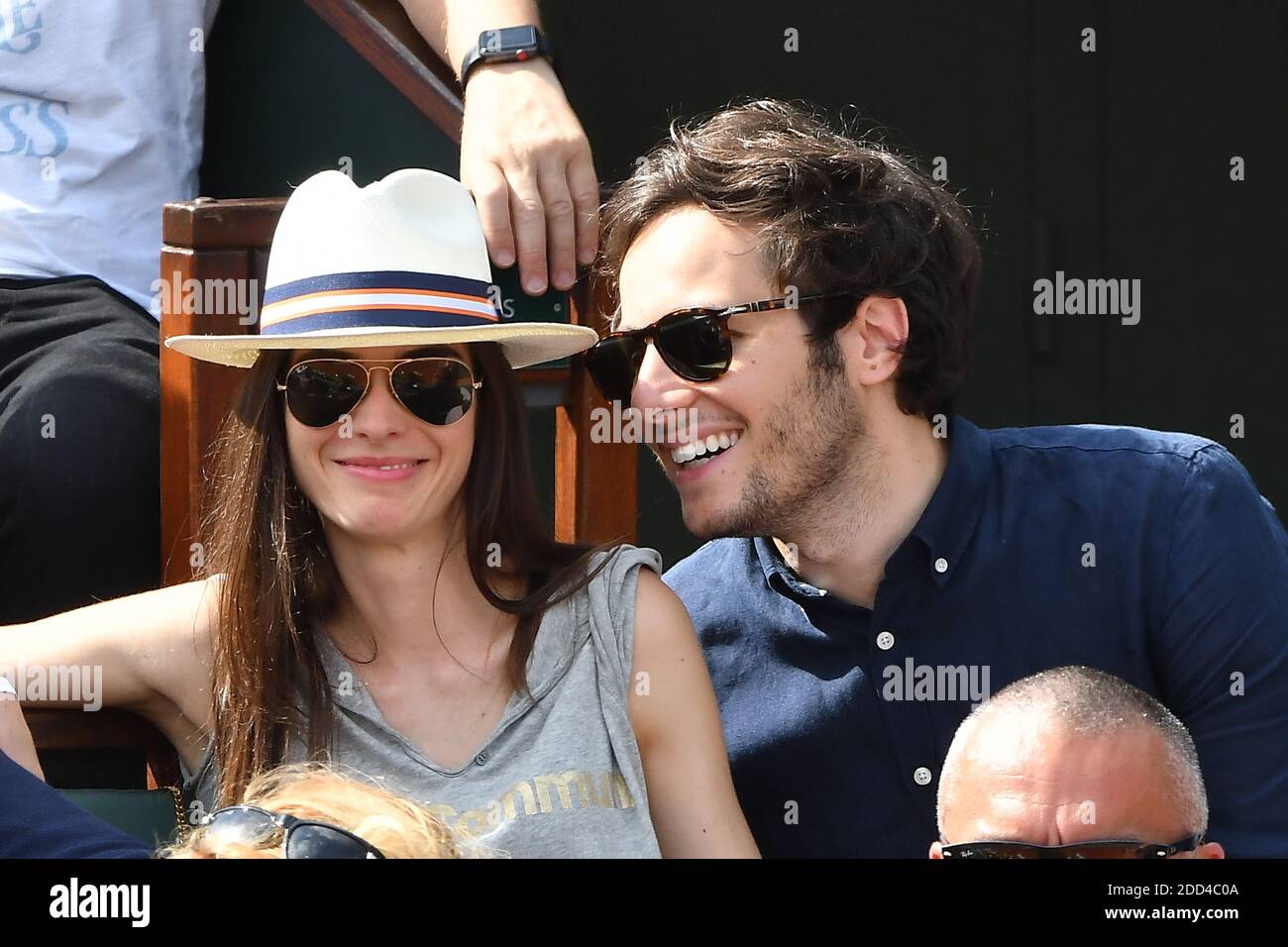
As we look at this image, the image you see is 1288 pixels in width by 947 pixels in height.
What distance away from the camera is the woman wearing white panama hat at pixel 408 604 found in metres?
2.10

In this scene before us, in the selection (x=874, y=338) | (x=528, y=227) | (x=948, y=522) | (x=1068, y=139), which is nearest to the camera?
(x=528, y=227)

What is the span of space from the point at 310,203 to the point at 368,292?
0.14 metres

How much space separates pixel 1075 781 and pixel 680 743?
594 mm

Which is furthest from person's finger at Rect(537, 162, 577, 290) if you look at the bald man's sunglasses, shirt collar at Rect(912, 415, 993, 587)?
the bald man's sunglasses

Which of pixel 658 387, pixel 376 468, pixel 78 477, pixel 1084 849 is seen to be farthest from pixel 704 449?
pixel 1084 849

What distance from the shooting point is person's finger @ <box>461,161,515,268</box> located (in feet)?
7.38

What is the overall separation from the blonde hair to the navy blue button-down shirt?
40.8 inches

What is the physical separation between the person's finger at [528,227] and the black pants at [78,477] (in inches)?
20.0

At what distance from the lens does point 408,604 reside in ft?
7.36

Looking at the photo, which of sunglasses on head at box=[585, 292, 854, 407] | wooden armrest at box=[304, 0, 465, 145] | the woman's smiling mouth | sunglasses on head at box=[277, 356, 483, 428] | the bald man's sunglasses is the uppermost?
wooden armrest at box=[304, 0, 465, 145]
